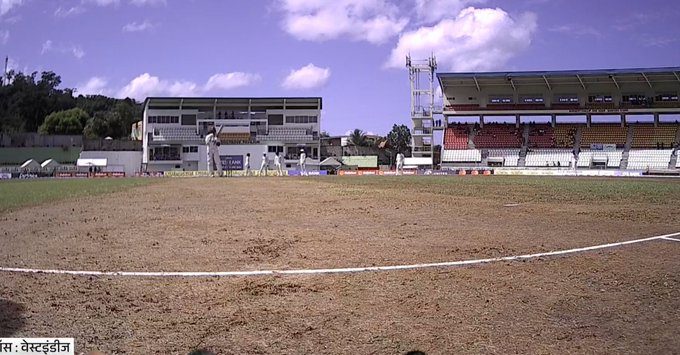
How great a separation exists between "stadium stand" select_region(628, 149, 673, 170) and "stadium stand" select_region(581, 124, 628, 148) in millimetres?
3579

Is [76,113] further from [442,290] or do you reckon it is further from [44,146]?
[442,290]

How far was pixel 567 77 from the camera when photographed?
7150cm

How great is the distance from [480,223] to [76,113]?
357 feet

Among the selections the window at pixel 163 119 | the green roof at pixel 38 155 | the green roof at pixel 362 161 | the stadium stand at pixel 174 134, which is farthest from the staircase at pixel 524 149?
the green roof at pixel 38 155

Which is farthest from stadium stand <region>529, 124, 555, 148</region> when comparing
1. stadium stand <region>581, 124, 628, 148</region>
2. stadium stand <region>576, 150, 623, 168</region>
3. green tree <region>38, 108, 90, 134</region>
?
green tree <region>38, 108, 90, 134</region>

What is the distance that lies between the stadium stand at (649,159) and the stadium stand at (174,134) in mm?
62050

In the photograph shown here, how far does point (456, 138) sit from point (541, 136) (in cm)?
1147

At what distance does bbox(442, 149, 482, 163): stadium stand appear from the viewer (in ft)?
230

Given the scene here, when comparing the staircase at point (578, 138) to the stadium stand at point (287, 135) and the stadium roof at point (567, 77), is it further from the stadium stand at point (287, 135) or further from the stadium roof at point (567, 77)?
the stadium stand at point (287, 135)

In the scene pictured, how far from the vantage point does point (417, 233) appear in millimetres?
10836

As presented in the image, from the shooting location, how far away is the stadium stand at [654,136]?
64.9 metres

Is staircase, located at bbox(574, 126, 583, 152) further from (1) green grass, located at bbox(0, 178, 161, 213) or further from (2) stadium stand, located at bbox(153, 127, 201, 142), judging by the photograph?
(2) stadium stand, located at bbox(153, 127, 201, 142)

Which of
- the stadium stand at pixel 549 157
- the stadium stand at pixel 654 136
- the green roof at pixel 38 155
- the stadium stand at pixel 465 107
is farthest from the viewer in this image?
the green roof at pixel 38 155

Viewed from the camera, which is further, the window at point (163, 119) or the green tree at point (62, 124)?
the green tree at point (62, 124)
